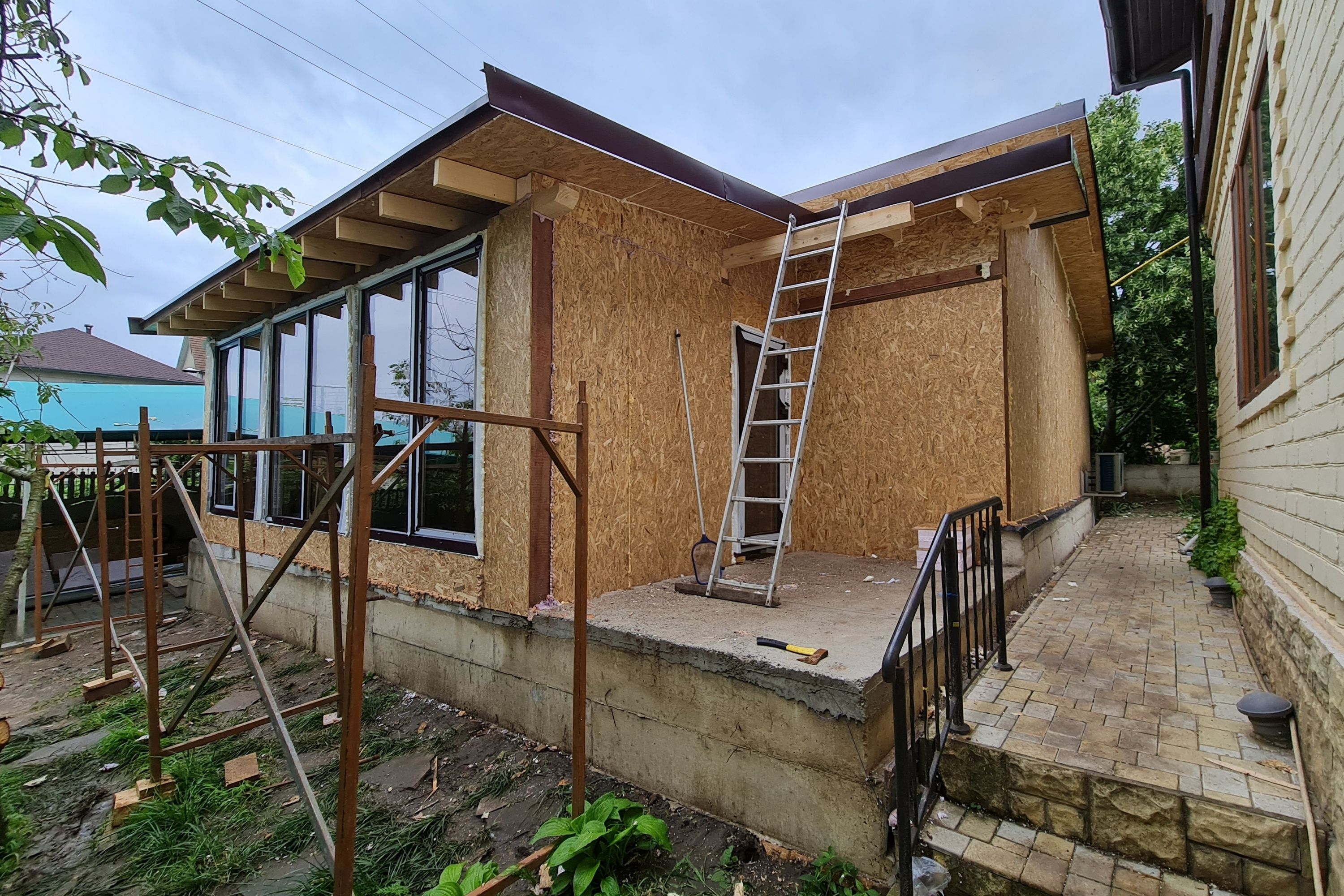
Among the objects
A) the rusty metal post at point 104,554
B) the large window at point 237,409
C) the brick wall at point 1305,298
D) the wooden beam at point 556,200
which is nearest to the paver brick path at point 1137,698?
the brick wall at point 1305,298

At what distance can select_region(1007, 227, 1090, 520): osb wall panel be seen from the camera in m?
5.14

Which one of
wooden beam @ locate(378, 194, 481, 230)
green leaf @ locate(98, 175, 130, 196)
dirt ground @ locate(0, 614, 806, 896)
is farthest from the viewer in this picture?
wooden beam @ locate(378, 194, 481, 230)

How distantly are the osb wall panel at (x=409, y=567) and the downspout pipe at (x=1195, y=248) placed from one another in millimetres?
7577

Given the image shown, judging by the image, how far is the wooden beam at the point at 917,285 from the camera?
4.90m

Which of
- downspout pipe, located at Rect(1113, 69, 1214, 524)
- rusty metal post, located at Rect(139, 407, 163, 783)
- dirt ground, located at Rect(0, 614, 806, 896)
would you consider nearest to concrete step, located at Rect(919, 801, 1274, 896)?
dirt ground, located at Rect(0, 614, 806, 896)

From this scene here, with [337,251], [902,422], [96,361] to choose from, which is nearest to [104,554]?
[337,251]

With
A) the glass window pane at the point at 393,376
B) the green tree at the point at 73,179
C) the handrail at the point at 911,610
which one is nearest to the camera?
the green tree at the point at 73,179

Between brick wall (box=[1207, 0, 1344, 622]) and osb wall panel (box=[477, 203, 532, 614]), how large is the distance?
139 inches

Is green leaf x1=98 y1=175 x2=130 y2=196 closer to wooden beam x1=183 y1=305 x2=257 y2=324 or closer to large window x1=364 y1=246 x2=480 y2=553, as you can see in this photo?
large window x1=364 y1=246 x2=480 y2=553

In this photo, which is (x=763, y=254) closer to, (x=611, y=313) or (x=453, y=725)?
(x=611, y=313)

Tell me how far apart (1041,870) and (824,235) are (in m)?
3.84

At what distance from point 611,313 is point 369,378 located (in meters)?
2.47

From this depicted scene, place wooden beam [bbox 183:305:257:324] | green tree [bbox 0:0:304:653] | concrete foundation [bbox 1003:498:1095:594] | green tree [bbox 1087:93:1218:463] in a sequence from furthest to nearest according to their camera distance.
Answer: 1. green tree [bbox 1087:93:1218:463]
2. wooden beam [bbox 183:305:257:324]
3. concrete foundation [bbox 1003:498:1095:594]
4. green tree [bbox 0:0:304:653]

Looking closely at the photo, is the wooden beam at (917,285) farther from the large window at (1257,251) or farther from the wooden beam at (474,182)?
the wooden beam at (474,182)
